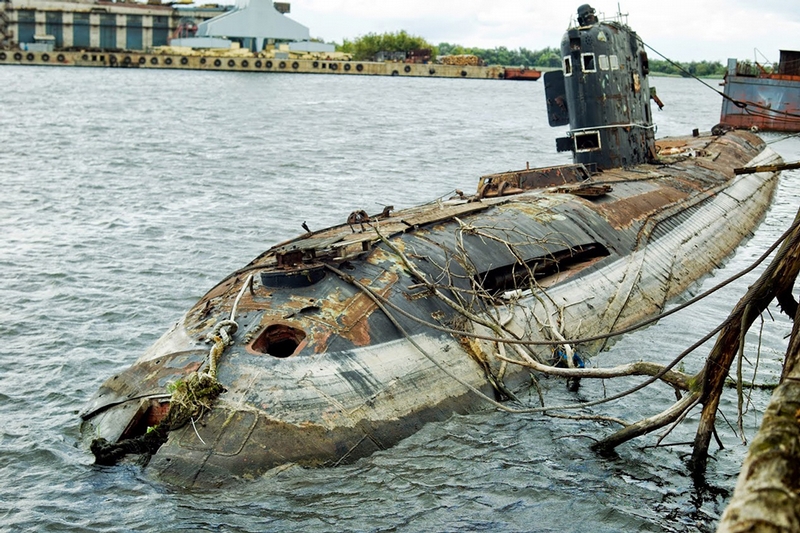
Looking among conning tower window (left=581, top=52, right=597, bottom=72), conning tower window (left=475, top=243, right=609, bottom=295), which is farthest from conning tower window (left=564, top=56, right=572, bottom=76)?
conning tower window (left=475, top=243, right=609, bottom=295)

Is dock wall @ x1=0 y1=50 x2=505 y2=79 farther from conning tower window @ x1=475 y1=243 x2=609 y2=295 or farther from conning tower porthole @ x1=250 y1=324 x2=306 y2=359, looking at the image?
conning tower porthole @ x1=250 y1=324 x2=306 y2=359

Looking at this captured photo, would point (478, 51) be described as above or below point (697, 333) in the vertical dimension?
above

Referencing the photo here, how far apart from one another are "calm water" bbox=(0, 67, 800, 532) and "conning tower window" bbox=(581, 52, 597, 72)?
5.54m

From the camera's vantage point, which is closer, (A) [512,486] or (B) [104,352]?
(A) [512,486]

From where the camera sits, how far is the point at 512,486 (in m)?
10.1

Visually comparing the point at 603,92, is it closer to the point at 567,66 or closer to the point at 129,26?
the point at 567,66

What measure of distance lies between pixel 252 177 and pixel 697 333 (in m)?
19.6

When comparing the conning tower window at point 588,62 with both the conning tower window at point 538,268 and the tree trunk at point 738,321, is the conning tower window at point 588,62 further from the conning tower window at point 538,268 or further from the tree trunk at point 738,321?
the tree trunk at point 738,321

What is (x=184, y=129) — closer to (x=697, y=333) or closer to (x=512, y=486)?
(x=697, y=333)

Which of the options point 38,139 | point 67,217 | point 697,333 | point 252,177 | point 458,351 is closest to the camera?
point 458,351

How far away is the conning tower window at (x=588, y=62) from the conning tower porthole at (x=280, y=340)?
13040 millimetres

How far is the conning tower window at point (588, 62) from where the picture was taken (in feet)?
69.5

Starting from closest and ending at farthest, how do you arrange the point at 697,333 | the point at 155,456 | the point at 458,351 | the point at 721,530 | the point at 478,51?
the point at 721,530 → the point at 155,456 → the point at 458,351 → the point at 697,333 → the point at 478,51

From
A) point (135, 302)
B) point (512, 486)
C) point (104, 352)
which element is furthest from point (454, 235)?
point (135, 302)
